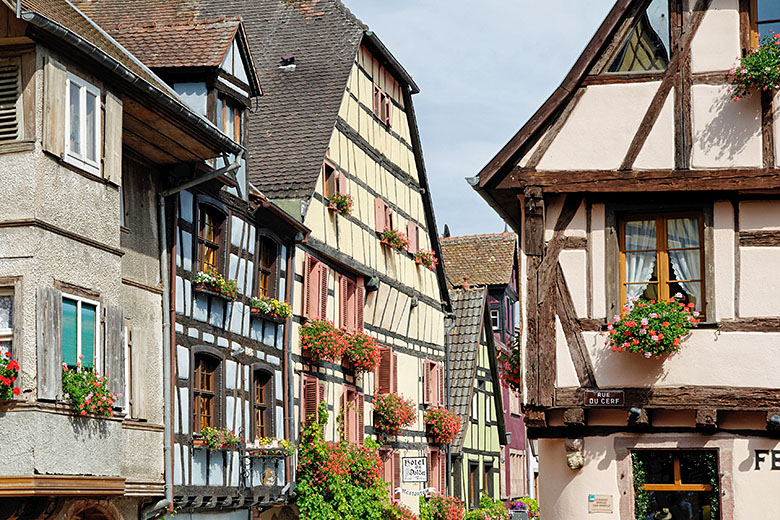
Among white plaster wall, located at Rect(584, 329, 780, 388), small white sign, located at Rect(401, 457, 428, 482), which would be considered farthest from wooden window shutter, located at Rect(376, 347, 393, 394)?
white plaster wall, located at Rect(584, 329, 780, 388)

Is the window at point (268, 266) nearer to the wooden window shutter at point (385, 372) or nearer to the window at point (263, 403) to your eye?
the window at point (263, 403)

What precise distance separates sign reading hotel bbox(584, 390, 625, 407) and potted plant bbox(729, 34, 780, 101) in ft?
11.9

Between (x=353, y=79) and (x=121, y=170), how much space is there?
1098cm

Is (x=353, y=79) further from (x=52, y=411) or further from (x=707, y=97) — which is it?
(x=52, y=411)

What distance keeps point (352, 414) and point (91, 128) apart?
12.1 meters

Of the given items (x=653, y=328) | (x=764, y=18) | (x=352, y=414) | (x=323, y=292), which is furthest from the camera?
(x=352, y=414)

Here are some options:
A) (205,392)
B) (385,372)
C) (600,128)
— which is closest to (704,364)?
(600,128)

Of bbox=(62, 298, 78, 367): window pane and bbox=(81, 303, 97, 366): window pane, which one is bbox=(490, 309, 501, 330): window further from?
bbox=(62, 298, 78, 367): window pane

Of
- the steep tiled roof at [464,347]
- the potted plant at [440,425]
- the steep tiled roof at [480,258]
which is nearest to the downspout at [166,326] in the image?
the potted plant at [440,425]

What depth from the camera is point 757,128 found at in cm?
1459

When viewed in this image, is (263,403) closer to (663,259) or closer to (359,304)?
(359,304)

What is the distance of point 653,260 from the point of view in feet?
48.3

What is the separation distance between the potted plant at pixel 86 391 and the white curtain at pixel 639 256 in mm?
5904

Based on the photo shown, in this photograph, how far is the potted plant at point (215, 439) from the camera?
1817cm
